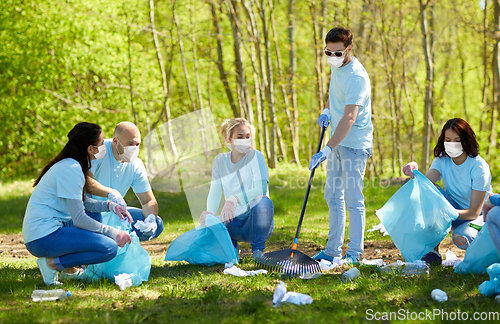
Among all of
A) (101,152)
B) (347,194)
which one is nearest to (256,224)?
(347,194)

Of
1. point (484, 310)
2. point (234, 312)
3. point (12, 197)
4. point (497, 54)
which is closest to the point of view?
point (484, 310)

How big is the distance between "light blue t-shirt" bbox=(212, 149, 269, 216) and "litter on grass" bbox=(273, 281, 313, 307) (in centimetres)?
115

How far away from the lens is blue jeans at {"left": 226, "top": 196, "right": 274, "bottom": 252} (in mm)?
4082

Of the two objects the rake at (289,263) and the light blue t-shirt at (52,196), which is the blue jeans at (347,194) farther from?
the light blue t-shirt at (52,196)

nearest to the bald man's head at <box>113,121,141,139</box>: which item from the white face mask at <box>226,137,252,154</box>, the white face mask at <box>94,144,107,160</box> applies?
the white face mask at <box>94,144,107,160</box>

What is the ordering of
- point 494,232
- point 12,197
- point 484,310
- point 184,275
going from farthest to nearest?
point 12,197, point 184,275, point 494,232, point 484,310

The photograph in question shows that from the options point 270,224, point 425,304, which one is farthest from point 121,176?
point 425,304

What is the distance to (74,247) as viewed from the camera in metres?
3.36

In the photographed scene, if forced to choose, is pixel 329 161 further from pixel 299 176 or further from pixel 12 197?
pixel 12 197

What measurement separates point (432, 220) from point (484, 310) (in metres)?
1.16

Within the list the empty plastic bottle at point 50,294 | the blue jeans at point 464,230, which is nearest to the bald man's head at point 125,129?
the empty plastic bottle at point 50,294

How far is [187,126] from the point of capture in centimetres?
375

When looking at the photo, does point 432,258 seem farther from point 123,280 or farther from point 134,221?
point 134,221

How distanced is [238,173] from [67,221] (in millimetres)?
1435
